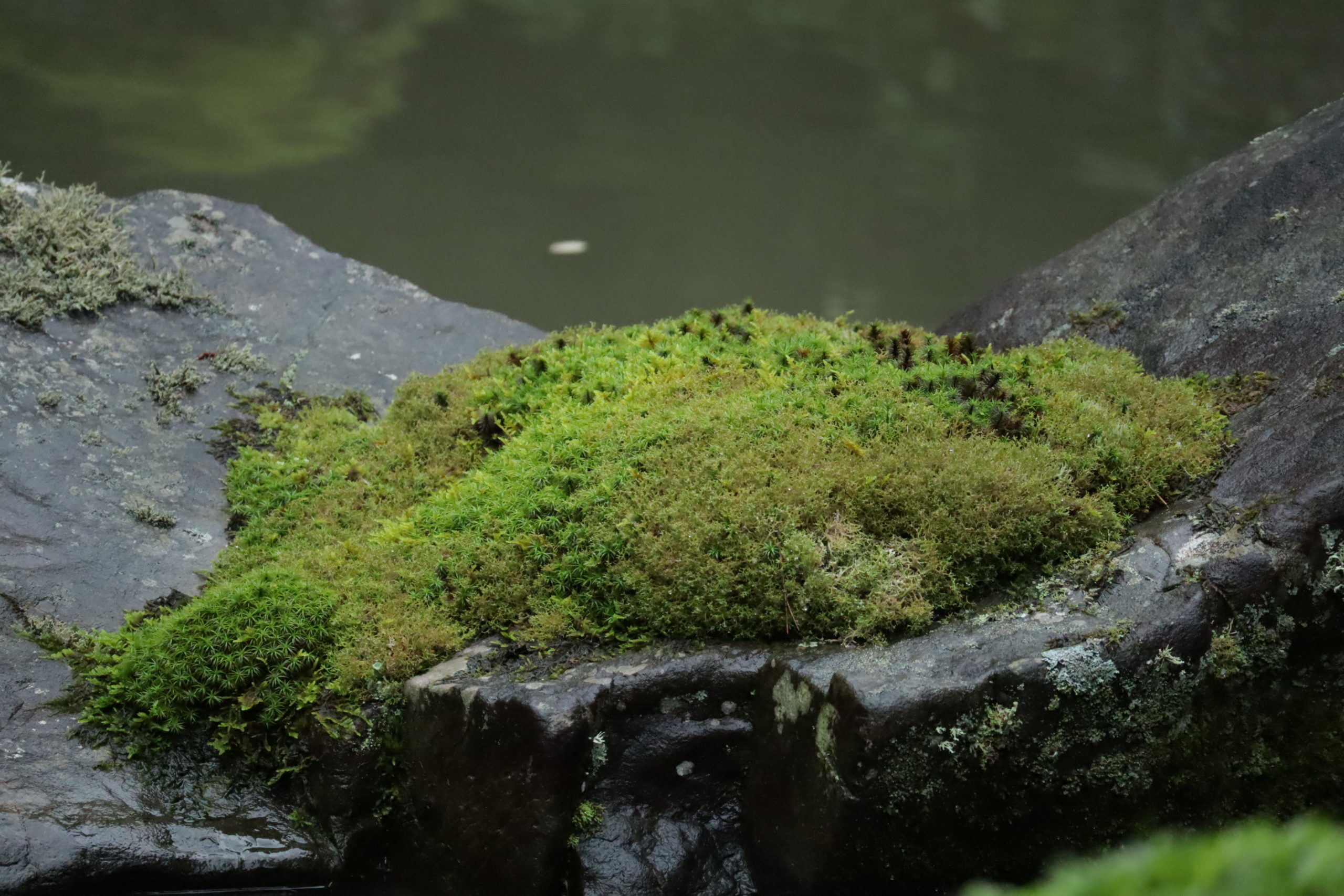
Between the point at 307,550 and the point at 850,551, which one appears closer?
the point at 850,551

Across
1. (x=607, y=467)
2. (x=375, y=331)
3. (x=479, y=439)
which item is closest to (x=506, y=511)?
(x=607, y=467)

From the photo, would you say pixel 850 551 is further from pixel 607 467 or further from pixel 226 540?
pixel 226 540

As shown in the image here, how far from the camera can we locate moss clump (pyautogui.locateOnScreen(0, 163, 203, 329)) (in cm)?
612

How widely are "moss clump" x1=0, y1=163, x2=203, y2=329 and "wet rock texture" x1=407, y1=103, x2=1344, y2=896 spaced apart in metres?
4.28

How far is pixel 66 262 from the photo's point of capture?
6.51 meters

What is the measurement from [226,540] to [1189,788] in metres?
4.62

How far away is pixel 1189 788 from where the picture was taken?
3.12m

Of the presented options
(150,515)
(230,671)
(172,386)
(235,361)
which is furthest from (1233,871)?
(235,361)

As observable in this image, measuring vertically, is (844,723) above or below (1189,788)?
above

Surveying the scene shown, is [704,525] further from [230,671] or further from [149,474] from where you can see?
[149,474]

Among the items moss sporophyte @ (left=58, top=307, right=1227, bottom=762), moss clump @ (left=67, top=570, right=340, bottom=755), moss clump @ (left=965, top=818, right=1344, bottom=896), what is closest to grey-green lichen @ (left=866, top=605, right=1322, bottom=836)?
moss sporophyte @ (left=58, top=307, right=1227, bottom=762)

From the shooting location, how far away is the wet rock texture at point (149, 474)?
3.65m

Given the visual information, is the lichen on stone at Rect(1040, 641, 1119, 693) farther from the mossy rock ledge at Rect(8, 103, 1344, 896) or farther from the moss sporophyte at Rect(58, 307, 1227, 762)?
the moss sporophyte at Rect(58, 307, 1227, 762)

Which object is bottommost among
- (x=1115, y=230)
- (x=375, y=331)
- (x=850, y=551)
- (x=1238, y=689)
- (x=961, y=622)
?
(x=1238, y=689)
